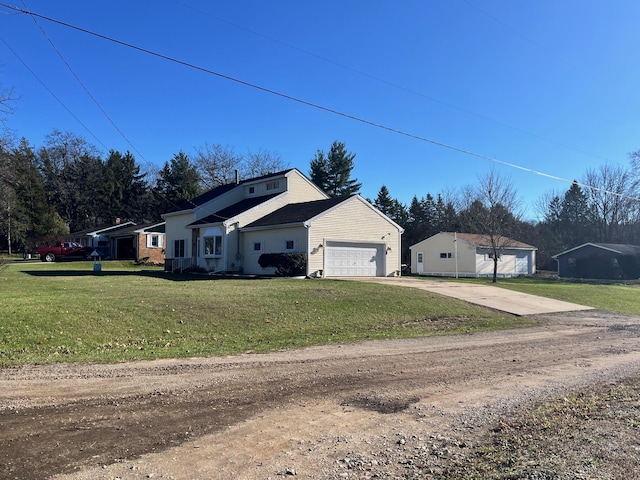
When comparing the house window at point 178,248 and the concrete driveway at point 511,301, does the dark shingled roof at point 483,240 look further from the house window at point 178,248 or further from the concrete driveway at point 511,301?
the house window at point 178,248

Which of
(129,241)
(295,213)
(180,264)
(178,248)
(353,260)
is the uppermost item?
(295,213)

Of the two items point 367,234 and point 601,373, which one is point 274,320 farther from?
point 367,234

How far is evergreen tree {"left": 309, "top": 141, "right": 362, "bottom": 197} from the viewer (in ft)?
207

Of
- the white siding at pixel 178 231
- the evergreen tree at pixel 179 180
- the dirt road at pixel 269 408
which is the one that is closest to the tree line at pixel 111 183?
the evergreen tree at pixel 179 180

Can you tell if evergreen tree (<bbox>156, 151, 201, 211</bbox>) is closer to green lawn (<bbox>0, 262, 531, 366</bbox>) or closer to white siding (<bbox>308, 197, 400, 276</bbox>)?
white siding (<bbox>308, 197, 400, 276</bbox>)

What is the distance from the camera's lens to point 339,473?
13.1ft

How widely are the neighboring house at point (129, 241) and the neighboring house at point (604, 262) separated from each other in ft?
130

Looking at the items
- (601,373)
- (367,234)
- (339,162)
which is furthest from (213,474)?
(339,162)

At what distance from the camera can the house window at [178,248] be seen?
3294cm

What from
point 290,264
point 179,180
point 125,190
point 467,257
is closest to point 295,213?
point 290,264

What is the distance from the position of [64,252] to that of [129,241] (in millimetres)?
6751

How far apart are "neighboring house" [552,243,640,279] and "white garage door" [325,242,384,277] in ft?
88.9

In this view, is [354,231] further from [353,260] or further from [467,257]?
[467,257]

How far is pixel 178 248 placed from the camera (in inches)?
1316
